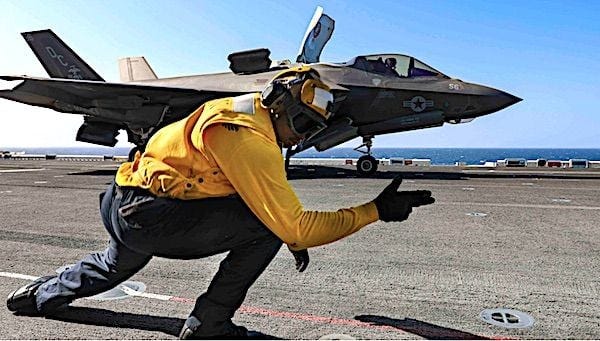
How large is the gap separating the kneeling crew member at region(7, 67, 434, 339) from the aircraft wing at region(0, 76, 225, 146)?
14.4 metres

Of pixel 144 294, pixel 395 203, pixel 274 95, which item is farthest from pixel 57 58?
pixel 395 203

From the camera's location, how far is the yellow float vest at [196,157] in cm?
256

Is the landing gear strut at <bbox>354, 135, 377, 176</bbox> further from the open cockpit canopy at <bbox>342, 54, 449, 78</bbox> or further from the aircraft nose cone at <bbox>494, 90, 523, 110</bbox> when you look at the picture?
the aircraft nose cone at <bbox>494, 90, 523, 110</bbox>

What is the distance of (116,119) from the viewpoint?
19.4m

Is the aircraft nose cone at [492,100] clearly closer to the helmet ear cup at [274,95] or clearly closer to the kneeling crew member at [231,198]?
the kneeling crew member at [231,198]

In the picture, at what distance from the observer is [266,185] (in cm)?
240

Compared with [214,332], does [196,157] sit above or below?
above

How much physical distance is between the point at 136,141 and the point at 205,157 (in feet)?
66.9

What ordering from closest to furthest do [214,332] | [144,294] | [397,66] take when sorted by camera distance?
1. [214,332]
2. [144,294]
3. [397,66]

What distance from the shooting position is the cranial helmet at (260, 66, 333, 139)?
2.63 meters

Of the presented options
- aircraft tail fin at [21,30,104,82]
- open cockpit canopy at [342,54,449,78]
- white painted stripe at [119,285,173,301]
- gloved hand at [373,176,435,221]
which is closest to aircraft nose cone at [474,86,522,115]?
open cockpit canopy at [342,54,449,78]

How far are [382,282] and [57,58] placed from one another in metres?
22.5

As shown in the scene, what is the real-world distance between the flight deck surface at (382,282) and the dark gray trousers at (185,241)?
279mm

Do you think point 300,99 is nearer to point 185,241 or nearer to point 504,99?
point 185,241
